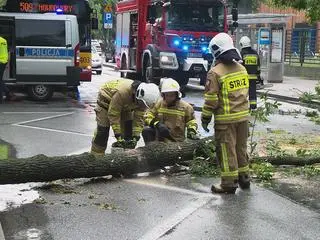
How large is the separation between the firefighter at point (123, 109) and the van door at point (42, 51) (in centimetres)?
828

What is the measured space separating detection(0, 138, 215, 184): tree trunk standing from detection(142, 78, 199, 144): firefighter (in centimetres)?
21

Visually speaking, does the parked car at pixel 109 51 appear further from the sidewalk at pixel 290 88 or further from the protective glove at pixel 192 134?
the protective glove at pixel 192 134

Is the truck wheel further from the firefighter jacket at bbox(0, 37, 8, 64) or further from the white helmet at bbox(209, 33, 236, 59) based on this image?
the white helmet at bbox(209, 33, 236, 59)

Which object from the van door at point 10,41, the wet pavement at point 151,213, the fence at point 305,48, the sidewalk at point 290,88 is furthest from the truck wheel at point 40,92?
the fence at point 305,48

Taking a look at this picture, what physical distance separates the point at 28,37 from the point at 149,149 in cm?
929

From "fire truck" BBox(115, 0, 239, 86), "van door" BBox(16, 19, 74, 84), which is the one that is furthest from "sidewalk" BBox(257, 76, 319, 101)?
"van door" BBox(16, 19, 74, 84)

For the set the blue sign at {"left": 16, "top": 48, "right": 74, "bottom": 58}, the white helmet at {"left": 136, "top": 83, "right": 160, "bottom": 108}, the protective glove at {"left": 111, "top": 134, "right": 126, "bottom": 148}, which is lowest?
the protective glove at {"left": 111, "top": 134, "right": 126, "bottom": 148}

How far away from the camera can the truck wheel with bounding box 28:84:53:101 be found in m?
16.2

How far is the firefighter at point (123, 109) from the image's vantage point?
6977 mm

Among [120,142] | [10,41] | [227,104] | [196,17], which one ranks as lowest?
[120,142]

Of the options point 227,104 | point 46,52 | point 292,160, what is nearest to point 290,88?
point 46,52

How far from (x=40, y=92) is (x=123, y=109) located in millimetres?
9357

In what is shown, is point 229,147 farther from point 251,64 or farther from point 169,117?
point 251,64

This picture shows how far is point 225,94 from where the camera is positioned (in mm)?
6324
